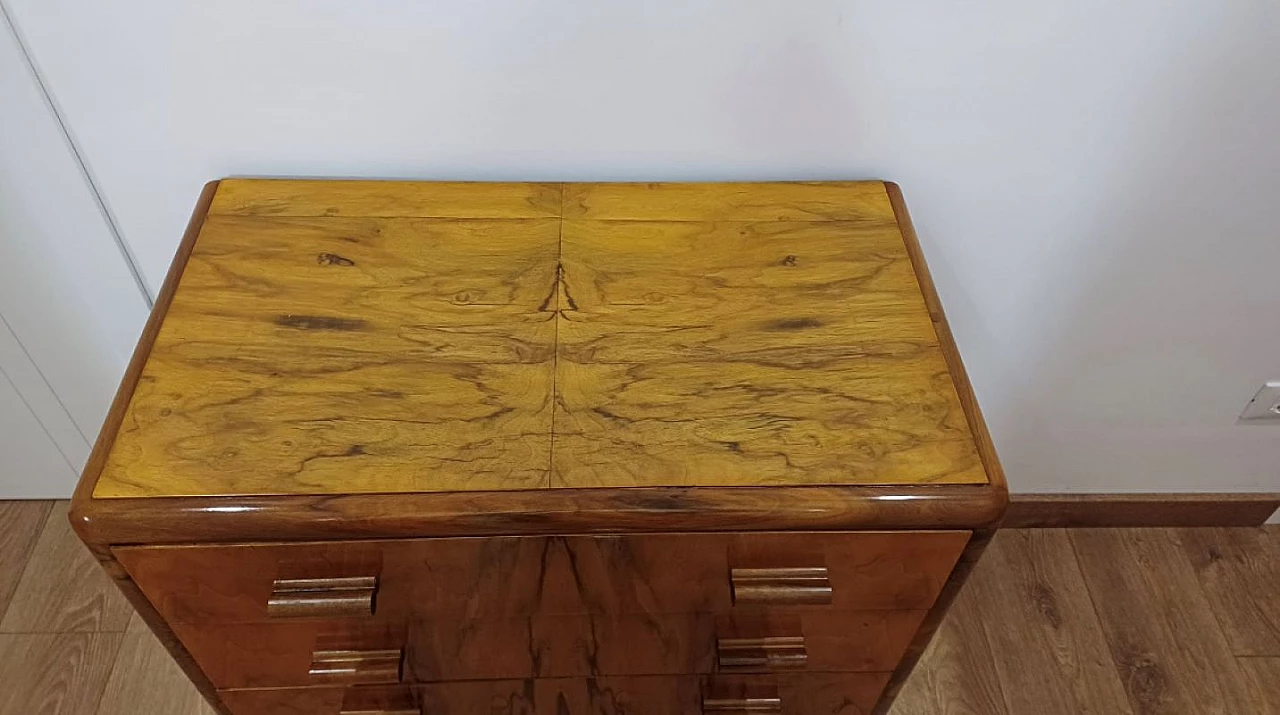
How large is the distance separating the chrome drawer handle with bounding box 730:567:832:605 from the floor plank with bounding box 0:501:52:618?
1.20 meters

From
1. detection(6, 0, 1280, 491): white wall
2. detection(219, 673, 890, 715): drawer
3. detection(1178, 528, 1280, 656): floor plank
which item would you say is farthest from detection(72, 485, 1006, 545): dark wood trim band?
detection(1178, 528, 1280, 656): floor plank

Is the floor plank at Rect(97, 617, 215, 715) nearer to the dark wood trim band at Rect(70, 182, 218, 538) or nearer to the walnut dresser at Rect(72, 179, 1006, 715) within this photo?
the walnut dresser at Rect(72, 179, 1006, 715)

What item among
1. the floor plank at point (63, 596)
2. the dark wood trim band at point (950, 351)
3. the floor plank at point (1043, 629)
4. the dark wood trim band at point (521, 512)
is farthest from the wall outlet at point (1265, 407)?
the floor plank at point (63, 596)

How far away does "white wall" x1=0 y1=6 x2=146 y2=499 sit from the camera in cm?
100

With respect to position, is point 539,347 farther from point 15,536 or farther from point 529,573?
point 15,536

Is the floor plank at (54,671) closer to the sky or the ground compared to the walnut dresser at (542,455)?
closer to the ground

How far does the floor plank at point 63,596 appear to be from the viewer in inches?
53.1

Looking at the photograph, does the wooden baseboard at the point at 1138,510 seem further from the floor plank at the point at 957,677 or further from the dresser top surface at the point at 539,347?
the dresser top surface at the point at 539,347

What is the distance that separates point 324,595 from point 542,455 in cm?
23

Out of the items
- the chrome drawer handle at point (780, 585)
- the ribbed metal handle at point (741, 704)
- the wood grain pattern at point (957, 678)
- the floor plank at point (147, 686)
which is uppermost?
the chrome drawer handle at point (780, 585)

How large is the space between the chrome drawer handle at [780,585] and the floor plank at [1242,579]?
0.98m

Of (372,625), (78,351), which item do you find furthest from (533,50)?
(78,351)

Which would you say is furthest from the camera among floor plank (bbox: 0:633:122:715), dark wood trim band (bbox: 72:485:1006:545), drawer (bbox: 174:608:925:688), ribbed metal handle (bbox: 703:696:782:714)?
floor plank (bbox: 0:633:122:715)

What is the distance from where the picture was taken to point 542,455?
2.45 feet
